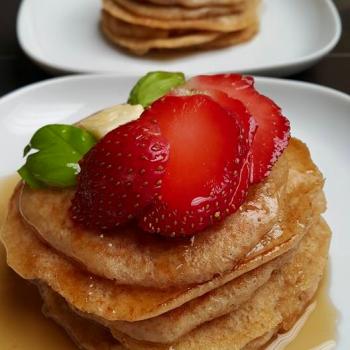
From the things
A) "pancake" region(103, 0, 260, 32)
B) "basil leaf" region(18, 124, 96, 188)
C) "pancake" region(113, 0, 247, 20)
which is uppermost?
"basil leaf" region(18, 124, 96, 188)

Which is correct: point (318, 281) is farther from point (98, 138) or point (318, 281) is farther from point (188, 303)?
point (98, 138)

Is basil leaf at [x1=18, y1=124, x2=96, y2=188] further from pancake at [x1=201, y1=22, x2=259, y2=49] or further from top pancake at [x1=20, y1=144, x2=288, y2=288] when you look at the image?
pancake at [x1=201, y1=22, x2=259, y2=49]

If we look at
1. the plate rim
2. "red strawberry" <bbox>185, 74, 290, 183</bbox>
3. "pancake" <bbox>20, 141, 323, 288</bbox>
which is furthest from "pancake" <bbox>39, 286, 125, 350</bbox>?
the plate rim

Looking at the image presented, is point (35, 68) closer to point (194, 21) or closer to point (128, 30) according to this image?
point (128, 30)

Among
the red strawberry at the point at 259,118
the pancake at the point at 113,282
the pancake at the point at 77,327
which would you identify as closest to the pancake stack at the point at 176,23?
the red strawberry at the point at 259,118

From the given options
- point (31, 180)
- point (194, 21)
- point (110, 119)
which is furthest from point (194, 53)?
point (31, 180)

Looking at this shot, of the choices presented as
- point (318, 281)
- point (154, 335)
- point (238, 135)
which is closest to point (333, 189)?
point (318, 281)
